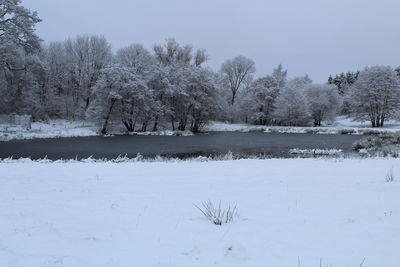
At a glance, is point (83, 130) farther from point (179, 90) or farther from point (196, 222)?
point (196, 222)

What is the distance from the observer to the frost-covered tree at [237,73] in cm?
6456

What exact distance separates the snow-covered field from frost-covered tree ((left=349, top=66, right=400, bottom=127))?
45264 millimetres

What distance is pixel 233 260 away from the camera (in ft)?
10.1

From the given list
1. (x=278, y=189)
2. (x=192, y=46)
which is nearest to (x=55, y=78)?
(x=192, y=46)

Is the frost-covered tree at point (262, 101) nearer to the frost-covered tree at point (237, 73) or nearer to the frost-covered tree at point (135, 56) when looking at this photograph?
the frost-covered tree at point (237, 73)

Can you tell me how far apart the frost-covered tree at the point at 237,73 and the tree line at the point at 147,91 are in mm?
11170

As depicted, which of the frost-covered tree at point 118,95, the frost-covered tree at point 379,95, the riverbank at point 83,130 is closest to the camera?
the riverbank at point 83,130

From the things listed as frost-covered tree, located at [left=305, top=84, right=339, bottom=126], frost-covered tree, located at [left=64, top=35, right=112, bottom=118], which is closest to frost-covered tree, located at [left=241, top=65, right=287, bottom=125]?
frost-covered tree, located at [left=305, top=84, right=339, bottom=126]

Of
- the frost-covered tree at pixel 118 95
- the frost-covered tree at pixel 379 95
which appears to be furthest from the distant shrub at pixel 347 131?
the frost-covered tree at pixel 118 95

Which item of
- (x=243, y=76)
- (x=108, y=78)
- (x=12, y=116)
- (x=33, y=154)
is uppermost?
(x=243, y=76)

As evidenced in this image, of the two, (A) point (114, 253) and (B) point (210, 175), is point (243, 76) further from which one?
(A) point (114, 253)

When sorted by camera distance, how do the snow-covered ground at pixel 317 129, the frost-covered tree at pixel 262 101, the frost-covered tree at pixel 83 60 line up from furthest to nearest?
the frost-covered tree at pixel 262 101 → the frost-covered tree at pixel 83 60 → the snow-covered ground at pixel 317 129

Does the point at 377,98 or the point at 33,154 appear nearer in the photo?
the point at 33,154

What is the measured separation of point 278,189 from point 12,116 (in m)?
35.0
